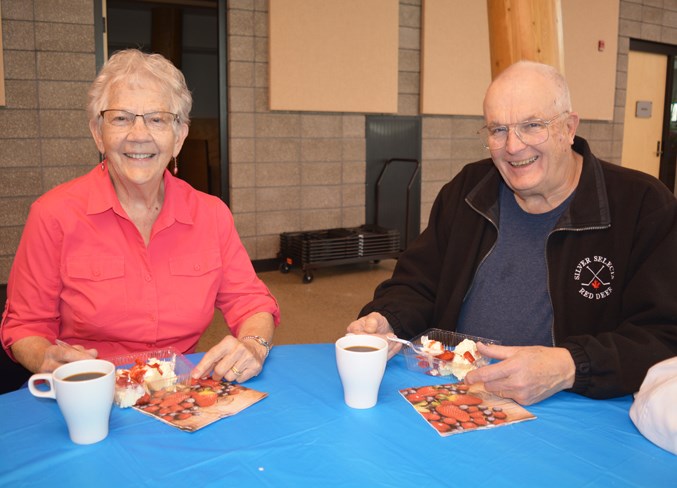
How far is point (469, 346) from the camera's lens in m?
1.33

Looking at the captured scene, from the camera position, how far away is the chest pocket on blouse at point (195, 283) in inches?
64.9

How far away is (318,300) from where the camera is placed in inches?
193

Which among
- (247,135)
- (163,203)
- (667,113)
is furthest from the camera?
(667,113)

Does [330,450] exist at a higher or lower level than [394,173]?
lower

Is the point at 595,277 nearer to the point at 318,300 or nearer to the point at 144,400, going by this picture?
the point at 144,400

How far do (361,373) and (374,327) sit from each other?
0.40 m

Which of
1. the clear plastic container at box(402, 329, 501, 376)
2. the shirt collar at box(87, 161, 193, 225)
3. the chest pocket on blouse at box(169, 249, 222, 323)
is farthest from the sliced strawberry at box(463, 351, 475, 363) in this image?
the shirt collar at box(87, 161, 193, 225)

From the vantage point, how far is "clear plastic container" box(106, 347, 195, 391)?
121cm

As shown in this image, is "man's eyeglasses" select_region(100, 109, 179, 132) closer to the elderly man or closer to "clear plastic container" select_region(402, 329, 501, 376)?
the elderly man

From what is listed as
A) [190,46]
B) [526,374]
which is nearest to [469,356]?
[526,374]

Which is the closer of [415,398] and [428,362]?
[415,398]

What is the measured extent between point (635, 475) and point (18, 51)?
5.01 m

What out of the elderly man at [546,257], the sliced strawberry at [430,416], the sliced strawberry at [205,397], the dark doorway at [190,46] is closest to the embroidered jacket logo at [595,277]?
the elderly man at [546,257]

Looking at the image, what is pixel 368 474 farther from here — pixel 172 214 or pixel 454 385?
pixel 172 214
